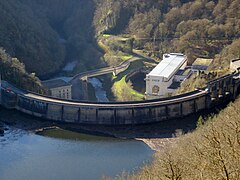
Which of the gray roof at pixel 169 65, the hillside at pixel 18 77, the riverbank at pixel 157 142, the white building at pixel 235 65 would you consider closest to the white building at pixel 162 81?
the gray roof at pixel 169 65

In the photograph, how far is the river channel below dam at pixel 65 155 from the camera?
1222 inches

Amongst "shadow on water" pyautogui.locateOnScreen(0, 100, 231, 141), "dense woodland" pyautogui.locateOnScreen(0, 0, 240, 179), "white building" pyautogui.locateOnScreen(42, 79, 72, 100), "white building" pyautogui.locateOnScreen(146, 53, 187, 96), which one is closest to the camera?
"shadow on water" pyautogui.locateOnScreen(0, 100, 231, 141)

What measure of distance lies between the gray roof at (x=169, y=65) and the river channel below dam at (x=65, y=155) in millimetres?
13750

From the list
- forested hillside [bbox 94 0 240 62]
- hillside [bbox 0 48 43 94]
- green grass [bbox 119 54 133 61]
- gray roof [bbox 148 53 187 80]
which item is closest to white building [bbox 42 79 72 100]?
hillside [bbox 0 48 43 94]

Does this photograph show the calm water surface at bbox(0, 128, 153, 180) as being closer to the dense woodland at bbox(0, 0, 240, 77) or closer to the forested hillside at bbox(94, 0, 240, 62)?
the dense woodland at bbox(0, 0, 240, 77)

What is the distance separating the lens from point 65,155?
34.0 metres

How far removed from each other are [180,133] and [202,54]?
22.7 m

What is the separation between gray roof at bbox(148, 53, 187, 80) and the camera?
1938 inches

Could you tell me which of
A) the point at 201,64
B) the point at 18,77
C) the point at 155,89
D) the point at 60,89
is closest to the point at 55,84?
the point at 60,89

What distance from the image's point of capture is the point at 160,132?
38.3 m

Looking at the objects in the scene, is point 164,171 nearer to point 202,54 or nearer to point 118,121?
point 118,121

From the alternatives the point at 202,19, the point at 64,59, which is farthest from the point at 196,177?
the point at 64,59

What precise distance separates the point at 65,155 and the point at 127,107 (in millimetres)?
8142

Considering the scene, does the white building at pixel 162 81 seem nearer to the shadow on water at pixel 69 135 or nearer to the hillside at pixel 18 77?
the hillside at pixel 18 77
